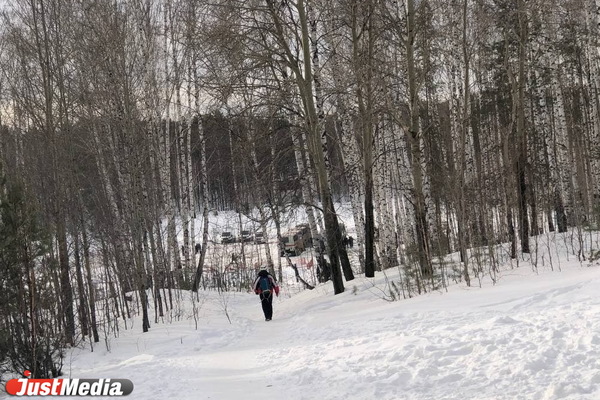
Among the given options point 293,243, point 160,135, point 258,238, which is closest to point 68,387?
point 160,135

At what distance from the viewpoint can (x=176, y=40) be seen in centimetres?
1706

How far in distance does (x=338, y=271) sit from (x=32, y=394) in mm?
7104

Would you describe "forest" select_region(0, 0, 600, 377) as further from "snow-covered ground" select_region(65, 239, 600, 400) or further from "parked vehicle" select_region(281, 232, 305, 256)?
"parked vehicle" select_region(281, 232, 305, 256)

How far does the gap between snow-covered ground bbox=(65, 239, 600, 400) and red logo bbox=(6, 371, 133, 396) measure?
0.22 metres

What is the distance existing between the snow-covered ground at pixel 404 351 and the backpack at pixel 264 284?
141cm

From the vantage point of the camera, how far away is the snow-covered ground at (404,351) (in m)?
4.15

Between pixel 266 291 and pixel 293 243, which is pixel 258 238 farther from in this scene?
pixel 266 291

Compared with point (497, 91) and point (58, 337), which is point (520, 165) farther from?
point (497, 91)

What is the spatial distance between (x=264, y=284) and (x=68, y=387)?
5553 mm

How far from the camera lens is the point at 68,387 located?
21.1ft

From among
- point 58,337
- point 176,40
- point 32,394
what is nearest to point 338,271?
point 58,337

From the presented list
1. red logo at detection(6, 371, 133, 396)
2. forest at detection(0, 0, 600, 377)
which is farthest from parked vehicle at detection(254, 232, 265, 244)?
red logo at detection(6, 371, 133, 396)

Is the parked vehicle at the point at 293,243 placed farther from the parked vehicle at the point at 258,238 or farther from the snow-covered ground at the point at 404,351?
the snow-covered ground at the point at 404,351

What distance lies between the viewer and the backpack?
449 inches
